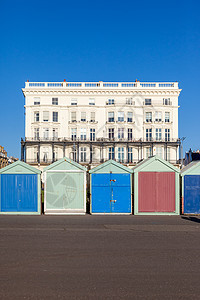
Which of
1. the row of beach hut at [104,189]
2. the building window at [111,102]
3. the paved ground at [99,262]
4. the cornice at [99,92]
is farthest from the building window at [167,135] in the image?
the paved ground at [99,262]

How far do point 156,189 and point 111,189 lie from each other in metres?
2.29

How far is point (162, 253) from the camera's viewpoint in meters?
8.73

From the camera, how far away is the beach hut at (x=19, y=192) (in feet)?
55.8

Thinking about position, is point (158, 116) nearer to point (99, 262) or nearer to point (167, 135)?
point (167, 135)

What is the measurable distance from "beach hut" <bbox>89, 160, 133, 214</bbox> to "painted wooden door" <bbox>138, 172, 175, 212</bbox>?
0.61 metres

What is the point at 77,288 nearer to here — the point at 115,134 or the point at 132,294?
the point at 132,294

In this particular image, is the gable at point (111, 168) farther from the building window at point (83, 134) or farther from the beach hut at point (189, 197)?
the building window at point (83, 134)

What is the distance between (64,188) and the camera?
1727 centimetres

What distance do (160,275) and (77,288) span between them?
1801 mm

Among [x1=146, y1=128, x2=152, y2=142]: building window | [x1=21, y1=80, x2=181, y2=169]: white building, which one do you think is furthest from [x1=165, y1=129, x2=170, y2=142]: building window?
[x1=146, y1=128, x2=152, y2=142]: building window

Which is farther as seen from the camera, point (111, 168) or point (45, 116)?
point (45, 116)

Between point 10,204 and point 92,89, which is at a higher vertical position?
point 92,89

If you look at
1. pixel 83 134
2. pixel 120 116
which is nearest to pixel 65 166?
pixel 83 134

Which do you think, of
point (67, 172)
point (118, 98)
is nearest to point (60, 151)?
point (118, 98)
